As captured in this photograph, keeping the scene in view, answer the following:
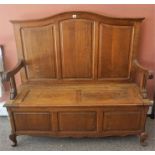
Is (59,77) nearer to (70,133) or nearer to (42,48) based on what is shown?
(42,48)

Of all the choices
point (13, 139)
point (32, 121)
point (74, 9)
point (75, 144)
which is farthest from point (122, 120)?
point (74, 9)

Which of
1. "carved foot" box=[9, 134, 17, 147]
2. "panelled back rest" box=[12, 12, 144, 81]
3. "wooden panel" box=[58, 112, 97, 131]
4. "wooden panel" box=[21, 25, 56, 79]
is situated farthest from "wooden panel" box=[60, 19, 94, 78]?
"carved foot" box=[9, 134, 17, 147]

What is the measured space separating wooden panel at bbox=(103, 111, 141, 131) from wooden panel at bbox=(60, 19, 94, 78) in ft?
1.70

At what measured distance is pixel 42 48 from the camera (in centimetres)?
195

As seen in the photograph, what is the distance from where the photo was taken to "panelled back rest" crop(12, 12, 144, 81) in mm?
1857

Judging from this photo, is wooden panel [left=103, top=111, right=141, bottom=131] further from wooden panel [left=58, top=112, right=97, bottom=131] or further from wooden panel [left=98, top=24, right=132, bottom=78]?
wooden panel [left=98, top=24, right=132, bottom=78]

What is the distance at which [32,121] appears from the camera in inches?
68.4

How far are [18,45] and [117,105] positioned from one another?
1.12 m

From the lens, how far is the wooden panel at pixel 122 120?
66.4 inches

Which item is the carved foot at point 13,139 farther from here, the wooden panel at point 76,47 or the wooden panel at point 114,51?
the wooden panel at point 114,51

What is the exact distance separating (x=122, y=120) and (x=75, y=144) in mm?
508

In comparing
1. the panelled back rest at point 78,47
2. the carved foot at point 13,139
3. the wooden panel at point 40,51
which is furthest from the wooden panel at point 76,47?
the carved foot at point 13,139

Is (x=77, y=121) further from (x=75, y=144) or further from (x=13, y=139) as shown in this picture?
(x=13, y=139)

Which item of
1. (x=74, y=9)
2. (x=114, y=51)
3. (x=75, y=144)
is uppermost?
(x=74, y=9)
